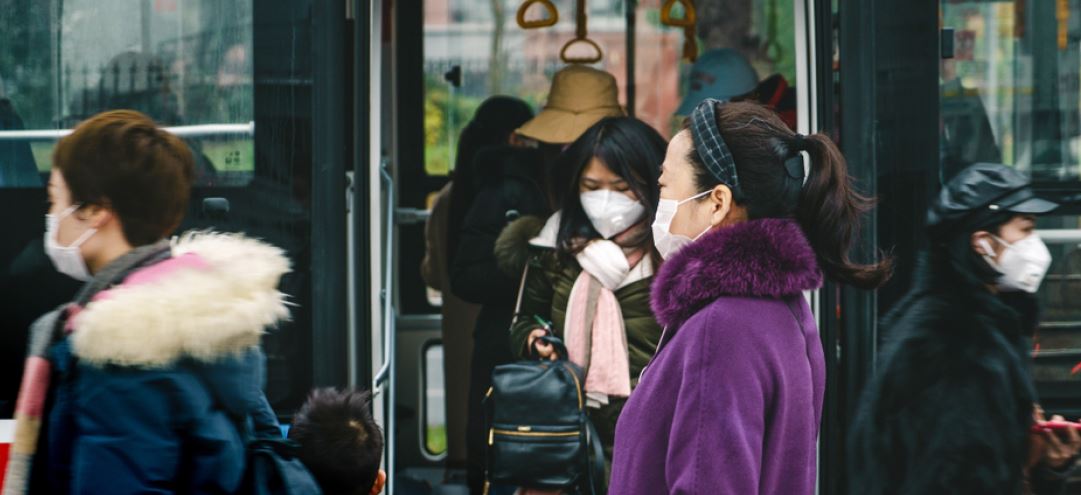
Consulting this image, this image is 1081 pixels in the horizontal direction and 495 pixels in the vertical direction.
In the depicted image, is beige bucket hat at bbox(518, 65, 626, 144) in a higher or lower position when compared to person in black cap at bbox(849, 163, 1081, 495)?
higher

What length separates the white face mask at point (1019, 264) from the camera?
9.19 ft

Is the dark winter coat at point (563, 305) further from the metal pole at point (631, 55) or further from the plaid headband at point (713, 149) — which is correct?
the metal pole at point (631, 55)

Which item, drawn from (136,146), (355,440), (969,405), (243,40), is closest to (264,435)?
(355,440)

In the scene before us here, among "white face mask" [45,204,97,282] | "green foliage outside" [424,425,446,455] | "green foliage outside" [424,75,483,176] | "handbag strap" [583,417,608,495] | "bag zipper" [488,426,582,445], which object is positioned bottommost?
"green foliage outside" [424,425,446,455]

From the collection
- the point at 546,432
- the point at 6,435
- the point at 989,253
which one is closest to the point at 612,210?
the point at 546,432

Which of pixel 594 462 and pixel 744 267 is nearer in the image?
pixel 744 267

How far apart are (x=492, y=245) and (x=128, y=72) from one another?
148cm

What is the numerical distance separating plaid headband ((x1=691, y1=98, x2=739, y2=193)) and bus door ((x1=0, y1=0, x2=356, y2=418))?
1.14 meters

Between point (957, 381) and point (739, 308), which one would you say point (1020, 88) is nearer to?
point (957, 381)

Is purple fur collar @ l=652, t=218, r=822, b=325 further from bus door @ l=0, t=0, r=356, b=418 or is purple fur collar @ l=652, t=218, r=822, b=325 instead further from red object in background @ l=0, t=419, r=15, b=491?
red object in background @ l=0, t=419, r=15, b=491

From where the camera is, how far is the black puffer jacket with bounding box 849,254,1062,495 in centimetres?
242

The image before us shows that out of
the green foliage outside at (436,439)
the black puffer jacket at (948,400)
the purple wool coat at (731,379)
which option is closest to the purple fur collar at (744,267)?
the purple wool coat at (731,379)

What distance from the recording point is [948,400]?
2.44 meters

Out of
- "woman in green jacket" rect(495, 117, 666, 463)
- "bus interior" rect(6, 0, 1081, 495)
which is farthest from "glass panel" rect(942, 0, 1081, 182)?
"woman in green jacket" rect(495, 117, 666, 463)
